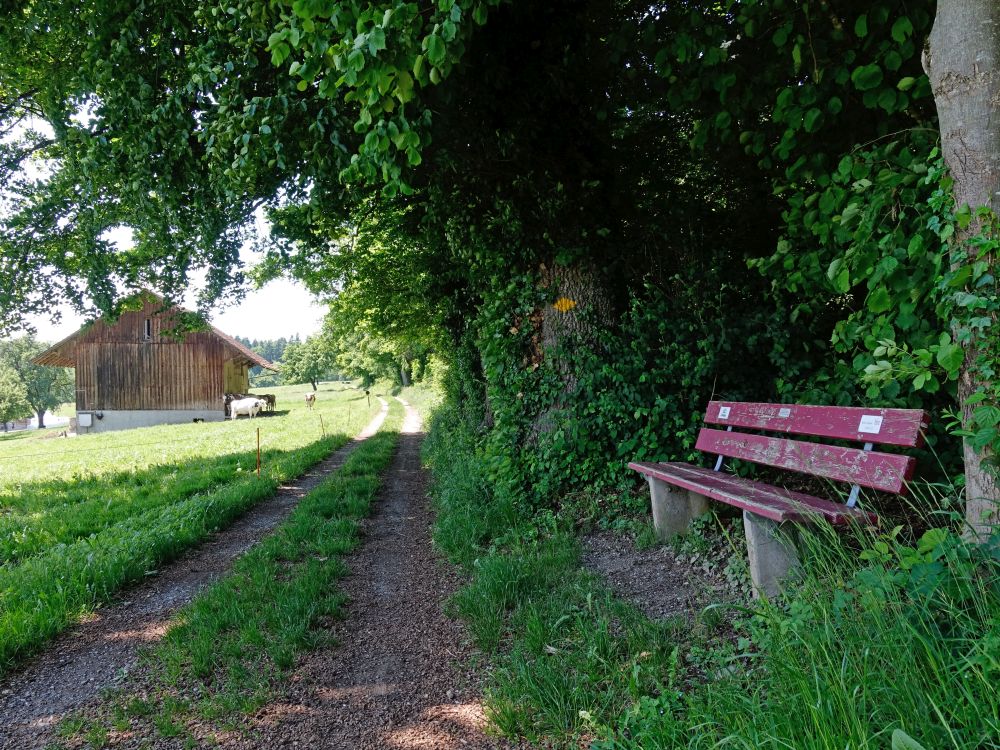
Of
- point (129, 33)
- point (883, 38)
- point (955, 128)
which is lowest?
point (955, 128)

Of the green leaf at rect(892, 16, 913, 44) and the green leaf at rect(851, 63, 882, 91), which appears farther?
the green leaf at rect(851, 63, 882, 91)

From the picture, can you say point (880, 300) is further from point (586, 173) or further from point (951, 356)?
point (586, 173)

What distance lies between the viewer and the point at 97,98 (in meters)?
6.45

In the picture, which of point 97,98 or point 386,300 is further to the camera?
point 386,300

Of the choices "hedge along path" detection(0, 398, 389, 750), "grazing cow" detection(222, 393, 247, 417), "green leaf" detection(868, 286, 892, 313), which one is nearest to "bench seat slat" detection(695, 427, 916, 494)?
"green leaf" detection(868, 286, 892, 313)

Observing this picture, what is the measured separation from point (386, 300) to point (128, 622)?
1149 centimetres

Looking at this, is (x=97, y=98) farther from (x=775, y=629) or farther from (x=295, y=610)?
(x=775, y=629)

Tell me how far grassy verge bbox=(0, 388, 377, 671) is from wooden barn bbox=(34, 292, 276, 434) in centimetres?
2364

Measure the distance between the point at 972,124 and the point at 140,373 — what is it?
3527 centimetres

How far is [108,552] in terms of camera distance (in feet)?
17.3

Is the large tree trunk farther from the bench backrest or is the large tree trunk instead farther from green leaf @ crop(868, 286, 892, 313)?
green leaf @ crop(868, 286, 892, 313)

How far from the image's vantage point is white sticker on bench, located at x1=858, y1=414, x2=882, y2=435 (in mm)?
3211

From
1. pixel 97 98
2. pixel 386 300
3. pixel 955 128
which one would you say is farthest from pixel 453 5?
pixel 386 300

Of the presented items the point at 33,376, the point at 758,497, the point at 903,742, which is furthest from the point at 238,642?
the point at 33,376
